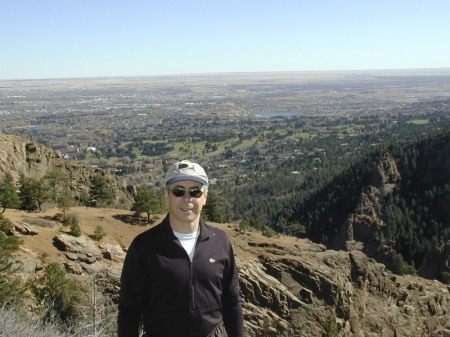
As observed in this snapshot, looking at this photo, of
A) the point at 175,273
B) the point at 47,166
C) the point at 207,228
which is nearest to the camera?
the point at 175,273

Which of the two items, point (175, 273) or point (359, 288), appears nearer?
point (175, 273)

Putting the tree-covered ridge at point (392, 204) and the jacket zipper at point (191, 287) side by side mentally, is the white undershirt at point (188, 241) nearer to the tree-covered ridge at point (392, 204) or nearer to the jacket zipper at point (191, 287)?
the jacket zipper at point (191, 287)

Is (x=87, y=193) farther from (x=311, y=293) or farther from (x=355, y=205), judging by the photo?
(x=355, y=205)

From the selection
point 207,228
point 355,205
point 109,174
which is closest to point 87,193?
point 109,174

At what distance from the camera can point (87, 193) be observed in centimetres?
4412

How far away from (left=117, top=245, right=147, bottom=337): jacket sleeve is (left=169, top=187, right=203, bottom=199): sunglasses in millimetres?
847

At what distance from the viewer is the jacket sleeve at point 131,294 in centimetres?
543

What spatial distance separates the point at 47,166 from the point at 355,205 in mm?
53199

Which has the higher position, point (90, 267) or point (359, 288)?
point (90, 267)

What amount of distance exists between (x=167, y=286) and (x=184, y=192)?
3.85 feet

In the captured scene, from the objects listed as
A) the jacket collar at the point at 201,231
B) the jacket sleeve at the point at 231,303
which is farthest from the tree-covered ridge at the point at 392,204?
the jacket collar at the point at 201,231

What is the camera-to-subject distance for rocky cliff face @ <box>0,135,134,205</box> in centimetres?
4075

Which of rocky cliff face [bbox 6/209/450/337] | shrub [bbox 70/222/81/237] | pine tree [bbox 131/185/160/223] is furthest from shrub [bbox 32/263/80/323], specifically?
pine tree [bbox 131/185/160/223]

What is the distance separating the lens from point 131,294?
5.44 m
